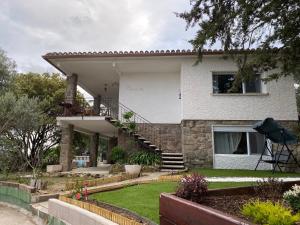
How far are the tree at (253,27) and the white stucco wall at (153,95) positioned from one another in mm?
7527

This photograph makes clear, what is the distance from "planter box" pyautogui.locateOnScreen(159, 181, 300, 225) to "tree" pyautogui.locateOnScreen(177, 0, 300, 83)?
4.57m

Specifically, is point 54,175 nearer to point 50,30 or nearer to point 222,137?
point 222,137

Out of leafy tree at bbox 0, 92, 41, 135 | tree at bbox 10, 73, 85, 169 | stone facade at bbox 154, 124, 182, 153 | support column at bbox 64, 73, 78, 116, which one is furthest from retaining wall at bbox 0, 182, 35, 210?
tree at bbox 10, 73, 85, 169

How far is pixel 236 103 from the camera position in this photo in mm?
14242

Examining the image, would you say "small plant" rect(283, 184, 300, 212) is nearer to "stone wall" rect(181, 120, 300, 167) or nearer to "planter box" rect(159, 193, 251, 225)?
"planter box" rect(159, 193, 251, 225)

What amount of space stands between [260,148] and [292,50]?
7.10 m

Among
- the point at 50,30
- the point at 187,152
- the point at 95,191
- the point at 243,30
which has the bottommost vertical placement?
the point at 95,191

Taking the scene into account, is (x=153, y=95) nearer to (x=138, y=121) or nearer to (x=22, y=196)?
(x=138, y=121)

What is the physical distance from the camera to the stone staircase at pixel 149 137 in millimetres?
13586

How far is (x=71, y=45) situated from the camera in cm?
2964

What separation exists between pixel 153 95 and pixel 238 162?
5.90 metres

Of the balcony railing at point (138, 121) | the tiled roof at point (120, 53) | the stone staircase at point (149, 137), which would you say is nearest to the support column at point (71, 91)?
the balcony railing at point (138, 121)

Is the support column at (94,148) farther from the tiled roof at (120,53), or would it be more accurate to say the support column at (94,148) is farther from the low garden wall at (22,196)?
the low garden wall at (22,196)

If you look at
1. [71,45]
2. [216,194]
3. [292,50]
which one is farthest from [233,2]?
[71,45]
